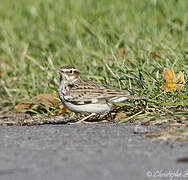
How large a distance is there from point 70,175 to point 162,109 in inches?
114

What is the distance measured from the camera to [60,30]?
40.8ft

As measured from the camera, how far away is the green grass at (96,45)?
26.7ft

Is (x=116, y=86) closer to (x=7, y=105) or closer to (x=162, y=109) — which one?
(x=162, y=109)

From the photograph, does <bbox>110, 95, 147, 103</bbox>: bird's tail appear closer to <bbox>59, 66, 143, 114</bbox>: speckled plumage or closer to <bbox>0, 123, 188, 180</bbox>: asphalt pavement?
<bbox>59, 66, 143, 114</bbox>: speckled plumage

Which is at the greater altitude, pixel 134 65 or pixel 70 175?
pixel 70 175

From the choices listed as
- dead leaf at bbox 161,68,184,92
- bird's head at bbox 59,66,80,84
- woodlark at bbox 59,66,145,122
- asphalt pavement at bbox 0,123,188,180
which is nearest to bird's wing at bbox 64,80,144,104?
woodlark at bbox 59,66,145,122

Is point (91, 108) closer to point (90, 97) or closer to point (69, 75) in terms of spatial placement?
point (90, 97)

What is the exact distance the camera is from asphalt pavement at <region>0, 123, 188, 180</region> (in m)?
4.57

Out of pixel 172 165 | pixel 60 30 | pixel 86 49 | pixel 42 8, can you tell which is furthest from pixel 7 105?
pixel 172 165

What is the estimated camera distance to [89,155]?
516 centimetres

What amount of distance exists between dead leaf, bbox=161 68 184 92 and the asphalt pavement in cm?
109

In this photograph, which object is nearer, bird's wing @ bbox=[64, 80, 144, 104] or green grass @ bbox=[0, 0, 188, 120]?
bird's wing @ bbox=[64, 80, 144, 104]

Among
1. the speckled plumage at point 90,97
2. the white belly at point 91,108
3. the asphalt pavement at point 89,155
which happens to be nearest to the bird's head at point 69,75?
the speckled plumage at point 90,97

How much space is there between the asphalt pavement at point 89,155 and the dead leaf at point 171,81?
1.09 metres
